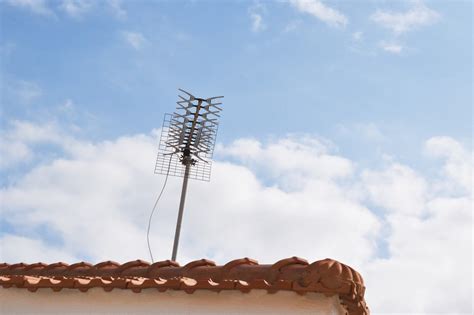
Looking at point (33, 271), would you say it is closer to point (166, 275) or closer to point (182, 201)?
point (166, 275)

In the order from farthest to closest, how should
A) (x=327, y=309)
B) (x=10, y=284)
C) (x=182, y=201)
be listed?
(x=182, y=201), (x=10, y=284), (x=327, y=309)

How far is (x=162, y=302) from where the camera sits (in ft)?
18.6

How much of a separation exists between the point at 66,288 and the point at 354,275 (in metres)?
3.17

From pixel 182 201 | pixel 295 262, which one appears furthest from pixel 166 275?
pixel 182 201

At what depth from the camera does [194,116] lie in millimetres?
14250

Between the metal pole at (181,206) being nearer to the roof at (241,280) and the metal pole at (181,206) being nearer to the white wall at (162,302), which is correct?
the roof at (241,280)

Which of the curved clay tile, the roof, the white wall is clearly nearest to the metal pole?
the curved clay tile

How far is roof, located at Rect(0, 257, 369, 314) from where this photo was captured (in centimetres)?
521

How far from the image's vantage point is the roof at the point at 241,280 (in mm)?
5215

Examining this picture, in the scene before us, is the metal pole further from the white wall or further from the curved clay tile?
the white wall

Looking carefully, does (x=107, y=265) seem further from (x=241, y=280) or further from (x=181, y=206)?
(x=181, y=206)

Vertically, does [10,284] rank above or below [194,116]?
below

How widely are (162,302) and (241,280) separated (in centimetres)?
86

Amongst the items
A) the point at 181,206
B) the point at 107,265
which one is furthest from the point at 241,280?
the point at 181,206
